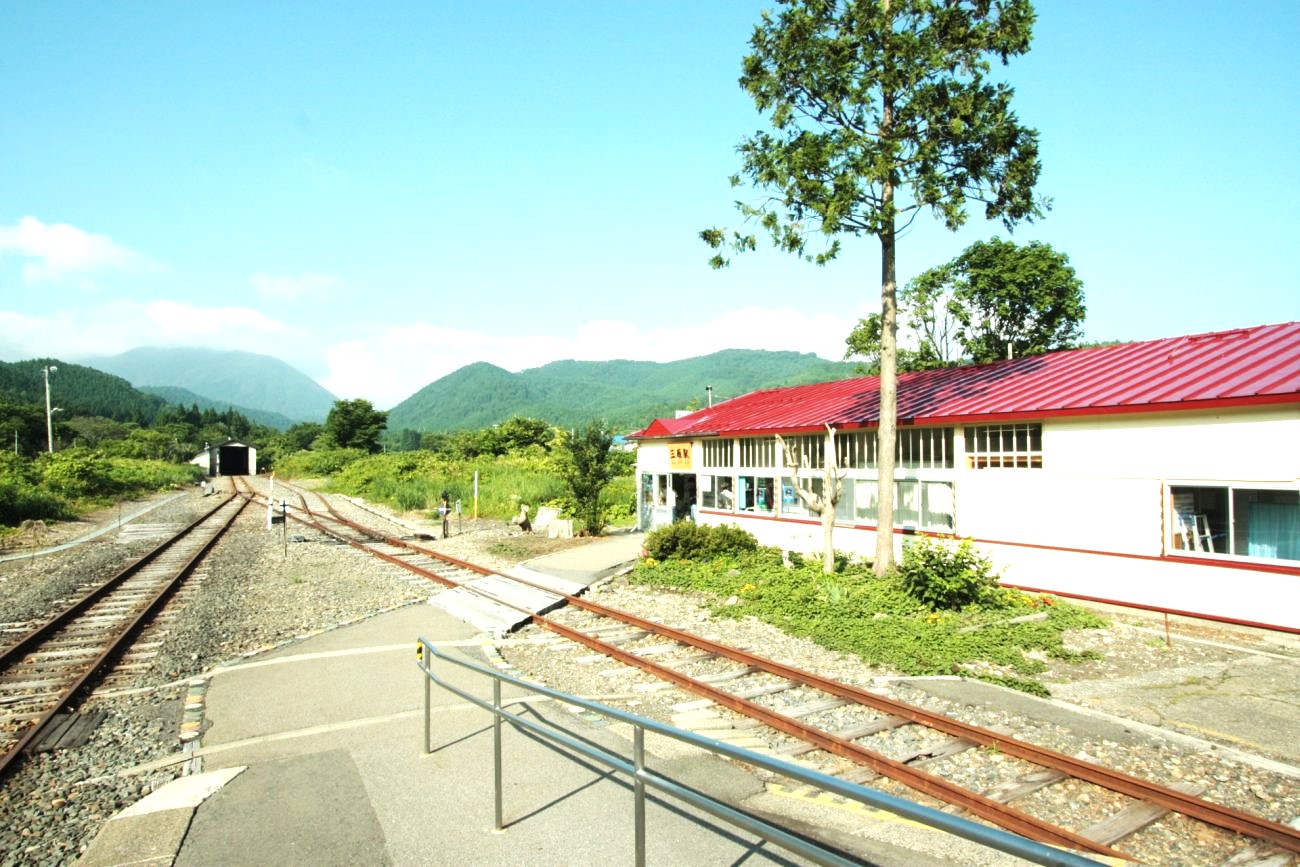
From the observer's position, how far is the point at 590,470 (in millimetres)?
25406

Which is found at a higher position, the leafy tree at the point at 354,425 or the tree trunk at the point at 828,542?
the leafy tree at the point at 354,425

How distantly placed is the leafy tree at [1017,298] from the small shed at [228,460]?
276ft

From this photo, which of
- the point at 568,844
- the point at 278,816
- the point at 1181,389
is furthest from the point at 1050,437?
the point at 278,816

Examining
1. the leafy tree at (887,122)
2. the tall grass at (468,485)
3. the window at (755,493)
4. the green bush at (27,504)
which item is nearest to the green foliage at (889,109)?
the leafy tree at (887,122)

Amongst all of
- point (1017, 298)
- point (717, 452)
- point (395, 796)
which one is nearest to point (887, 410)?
point (717, 452)

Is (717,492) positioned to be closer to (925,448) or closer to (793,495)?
(793,495)

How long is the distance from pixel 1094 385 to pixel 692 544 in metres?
9.49

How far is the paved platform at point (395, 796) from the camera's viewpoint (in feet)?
16.1

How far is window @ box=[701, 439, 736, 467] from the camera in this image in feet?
77.2

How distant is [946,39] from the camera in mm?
14438

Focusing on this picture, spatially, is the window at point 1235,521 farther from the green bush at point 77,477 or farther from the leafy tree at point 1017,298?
the green bush at point 77,477

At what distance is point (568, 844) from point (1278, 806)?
5465 millimetres

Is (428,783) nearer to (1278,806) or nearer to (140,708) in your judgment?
(140,708)

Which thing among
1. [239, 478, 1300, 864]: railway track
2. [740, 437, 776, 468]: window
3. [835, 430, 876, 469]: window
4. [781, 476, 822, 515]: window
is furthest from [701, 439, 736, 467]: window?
[239, 478, 1300, 864]: railway track
